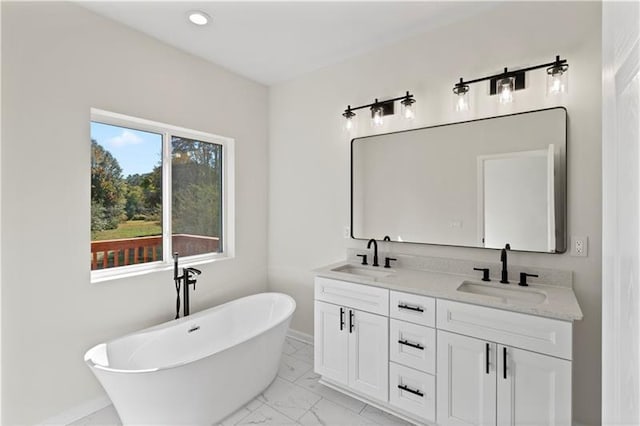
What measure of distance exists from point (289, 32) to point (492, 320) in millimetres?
2466

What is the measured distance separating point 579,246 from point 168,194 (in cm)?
311

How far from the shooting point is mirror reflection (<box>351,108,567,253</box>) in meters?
2.03

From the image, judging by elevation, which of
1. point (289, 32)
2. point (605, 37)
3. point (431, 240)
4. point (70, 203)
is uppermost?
point (289, 32)

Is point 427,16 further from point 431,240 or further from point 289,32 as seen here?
point 431,240

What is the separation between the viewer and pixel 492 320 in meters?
1.73

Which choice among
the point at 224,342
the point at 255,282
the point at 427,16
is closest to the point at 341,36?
the point at 427,16

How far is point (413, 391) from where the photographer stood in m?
1.98

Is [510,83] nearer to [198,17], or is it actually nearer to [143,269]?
[198,17]

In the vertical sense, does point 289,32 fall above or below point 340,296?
above

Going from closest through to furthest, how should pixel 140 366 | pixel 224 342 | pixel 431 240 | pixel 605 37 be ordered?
pixel 605 37 < pixel 140 366 < pixel 431 240 < pixel 224 342

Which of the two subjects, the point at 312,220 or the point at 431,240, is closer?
the point at 431,240

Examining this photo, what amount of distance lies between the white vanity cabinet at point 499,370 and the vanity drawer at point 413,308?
5 cm

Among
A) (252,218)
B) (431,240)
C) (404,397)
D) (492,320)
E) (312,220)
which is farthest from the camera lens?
(252,218)

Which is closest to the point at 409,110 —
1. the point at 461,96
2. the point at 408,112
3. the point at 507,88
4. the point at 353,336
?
the point at 408,112
